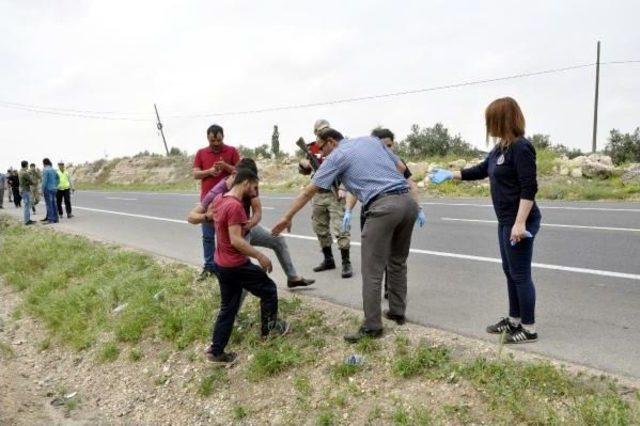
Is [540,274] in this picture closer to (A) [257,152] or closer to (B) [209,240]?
(B) [209,240]

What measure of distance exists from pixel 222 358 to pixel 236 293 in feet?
2.13

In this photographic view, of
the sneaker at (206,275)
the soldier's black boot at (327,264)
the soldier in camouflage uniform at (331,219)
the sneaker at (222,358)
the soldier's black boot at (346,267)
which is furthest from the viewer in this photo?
the soldier's black boot at (327,264)

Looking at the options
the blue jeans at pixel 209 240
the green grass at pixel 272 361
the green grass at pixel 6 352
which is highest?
the blue jeans at pixel 209 240

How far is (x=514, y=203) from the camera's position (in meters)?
4.30

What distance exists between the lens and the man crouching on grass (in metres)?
4.65

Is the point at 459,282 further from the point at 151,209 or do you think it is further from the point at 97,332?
the point at 151,209

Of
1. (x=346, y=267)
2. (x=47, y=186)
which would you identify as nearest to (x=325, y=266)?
(x=346, y=267)

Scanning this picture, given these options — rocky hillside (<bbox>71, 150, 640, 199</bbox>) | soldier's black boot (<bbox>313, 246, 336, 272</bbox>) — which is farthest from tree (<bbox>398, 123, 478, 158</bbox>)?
soldier's black boot (<bbox>313, 246, 336, 272</bbox>)

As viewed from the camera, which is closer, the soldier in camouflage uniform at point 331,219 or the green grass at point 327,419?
the green grass at point 327,419

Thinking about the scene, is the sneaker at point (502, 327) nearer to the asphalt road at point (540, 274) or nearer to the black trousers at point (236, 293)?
the asphalt road at point (540, 274)

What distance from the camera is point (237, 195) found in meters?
4.75

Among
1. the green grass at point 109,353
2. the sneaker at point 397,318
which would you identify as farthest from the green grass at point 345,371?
the green grass at point 109,353

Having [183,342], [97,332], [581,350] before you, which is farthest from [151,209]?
[581,350]

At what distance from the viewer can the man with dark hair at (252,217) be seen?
5047 millimetres
